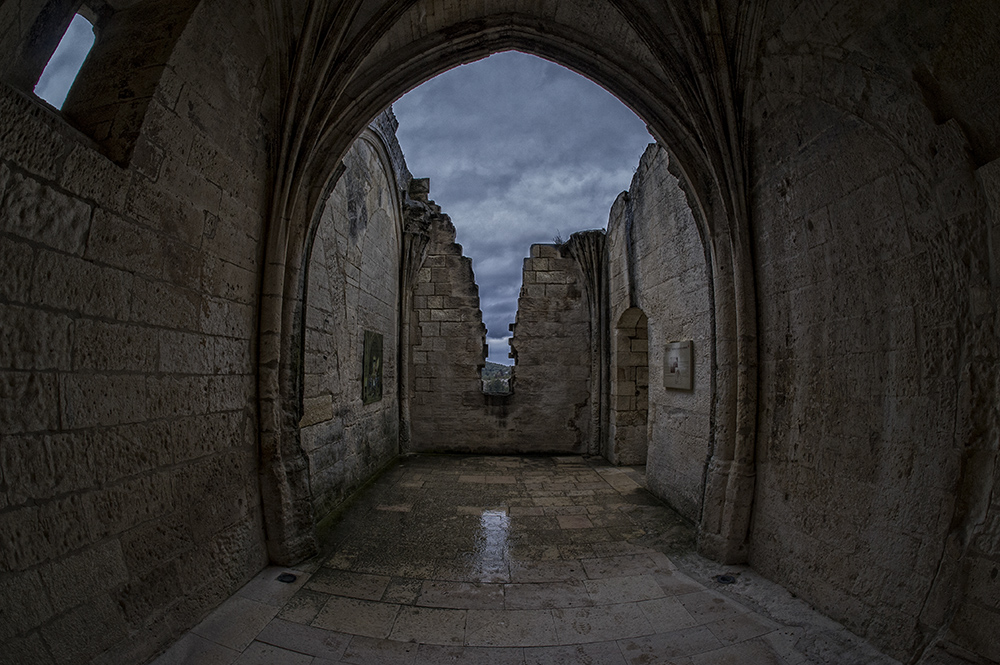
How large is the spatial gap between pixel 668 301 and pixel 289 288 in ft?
12.9

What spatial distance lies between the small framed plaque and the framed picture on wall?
3.75 m

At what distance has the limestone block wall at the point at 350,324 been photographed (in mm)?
3877

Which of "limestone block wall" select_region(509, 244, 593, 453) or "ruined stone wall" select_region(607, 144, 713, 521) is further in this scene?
"limestone block wall" select_region(509, 244, 593, 453)

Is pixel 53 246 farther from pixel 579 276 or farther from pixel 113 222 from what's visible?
pixel 579 276

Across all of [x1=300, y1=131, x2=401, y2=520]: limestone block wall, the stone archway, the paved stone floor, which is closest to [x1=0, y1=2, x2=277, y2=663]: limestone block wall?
the stone archway

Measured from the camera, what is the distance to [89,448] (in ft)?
5.68

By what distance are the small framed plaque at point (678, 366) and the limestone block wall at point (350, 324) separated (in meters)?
3.70

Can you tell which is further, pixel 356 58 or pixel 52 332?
pixel 356 58

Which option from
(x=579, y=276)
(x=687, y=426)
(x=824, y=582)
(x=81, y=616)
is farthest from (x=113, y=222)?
(x=579, y=276)

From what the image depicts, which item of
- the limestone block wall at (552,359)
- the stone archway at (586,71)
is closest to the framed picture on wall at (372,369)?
the stone archway at (586,71)

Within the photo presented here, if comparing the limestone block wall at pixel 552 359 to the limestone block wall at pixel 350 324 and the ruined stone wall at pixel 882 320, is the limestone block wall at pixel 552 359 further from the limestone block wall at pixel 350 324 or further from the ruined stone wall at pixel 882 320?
the ruined stone wall at pixel 882 320

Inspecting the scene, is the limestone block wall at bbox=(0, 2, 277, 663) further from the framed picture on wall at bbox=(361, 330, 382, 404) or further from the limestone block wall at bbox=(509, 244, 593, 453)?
the limestone block wall at bbox=(509, 244, 593, 453)

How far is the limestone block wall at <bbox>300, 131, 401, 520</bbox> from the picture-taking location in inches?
153

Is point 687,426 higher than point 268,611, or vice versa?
point 687,426
